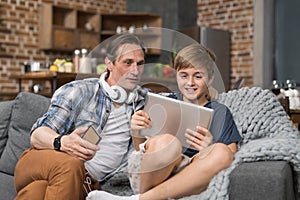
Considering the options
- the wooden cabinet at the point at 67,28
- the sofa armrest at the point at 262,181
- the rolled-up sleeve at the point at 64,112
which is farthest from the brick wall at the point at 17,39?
the sofa armrest at the point at 262,181

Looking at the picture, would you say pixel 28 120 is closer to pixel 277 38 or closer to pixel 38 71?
pixel 38 71

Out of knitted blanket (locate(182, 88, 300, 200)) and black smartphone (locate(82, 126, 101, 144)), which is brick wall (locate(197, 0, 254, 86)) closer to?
knitted blanket (locate(182, 88, 300, 200))

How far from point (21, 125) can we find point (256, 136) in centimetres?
129

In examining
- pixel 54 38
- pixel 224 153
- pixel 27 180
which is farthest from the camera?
pixel 54 38

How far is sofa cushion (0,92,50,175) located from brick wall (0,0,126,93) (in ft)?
11.7

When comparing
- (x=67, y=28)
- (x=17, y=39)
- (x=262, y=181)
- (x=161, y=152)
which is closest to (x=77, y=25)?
(x=67, y=28)

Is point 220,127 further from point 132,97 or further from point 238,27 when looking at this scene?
point 238,27

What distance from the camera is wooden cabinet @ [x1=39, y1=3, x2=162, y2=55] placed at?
636cm

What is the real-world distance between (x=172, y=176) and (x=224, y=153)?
22 cm

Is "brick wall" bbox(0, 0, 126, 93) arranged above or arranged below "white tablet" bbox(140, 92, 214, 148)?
above

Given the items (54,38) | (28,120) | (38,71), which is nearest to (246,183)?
(28,120)

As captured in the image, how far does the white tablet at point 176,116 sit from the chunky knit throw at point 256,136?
0.19 m

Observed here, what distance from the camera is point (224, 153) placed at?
6.01 feet

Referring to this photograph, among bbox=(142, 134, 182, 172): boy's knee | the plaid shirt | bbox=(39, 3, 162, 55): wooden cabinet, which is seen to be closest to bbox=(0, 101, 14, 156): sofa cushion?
the plaid shirt
